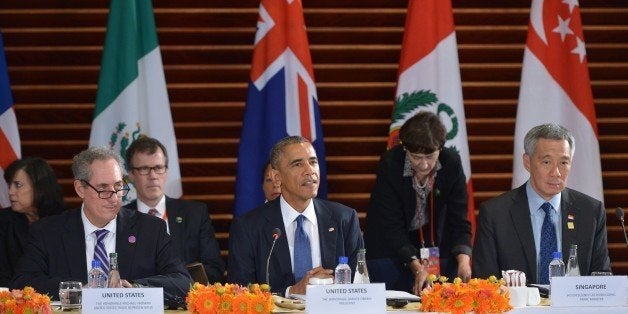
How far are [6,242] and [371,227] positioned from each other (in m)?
1.78

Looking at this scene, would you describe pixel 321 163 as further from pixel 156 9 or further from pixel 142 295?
pixel 142 295

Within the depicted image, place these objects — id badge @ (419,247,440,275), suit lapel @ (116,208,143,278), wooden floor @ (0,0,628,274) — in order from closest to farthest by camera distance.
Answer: suit lapel @ (116,208,143,278) < id badge @ (419,247,440,275) < wooden floor @ (0,0,628,274)

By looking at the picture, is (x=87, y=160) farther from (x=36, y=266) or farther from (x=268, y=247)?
(x=268, y=247)

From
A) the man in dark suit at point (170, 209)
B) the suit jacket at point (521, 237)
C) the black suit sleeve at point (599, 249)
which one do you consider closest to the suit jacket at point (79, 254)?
the man in dark suit at point (170, 209)

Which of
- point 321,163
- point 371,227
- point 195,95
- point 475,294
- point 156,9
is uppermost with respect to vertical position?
point 156,9

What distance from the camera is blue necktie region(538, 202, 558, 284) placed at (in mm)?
4219

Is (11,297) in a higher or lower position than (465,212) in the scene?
lower

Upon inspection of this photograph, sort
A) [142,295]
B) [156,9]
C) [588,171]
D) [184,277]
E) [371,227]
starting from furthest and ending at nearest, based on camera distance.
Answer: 1. [156,9]
2. [588,171]
3. [371,227]
4. [184,277]
5. [142,295]

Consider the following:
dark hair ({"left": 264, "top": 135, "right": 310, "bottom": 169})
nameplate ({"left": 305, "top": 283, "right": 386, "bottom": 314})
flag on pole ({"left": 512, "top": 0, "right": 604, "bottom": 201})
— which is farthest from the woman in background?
flag on pole ({"left": 512, "top": 0, "right": 604, "bottom": 201})

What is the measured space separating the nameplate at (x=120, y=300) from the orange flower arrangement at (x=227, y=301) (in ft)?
0.39

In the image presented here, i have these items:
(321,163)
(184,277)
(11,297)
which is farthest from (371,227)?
(11,297)

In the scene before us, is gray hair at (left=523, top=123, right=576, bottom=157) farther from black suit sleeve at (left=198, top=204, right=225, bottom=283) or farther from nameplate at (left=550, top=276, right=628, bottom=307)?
black suit sleeve at (left=198, top=204, right=225, bottom=283)

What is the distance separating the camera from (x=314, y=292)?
129 inches

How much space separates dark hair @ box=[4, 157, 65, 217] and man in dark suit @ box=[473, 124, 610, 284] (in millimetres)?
2128
